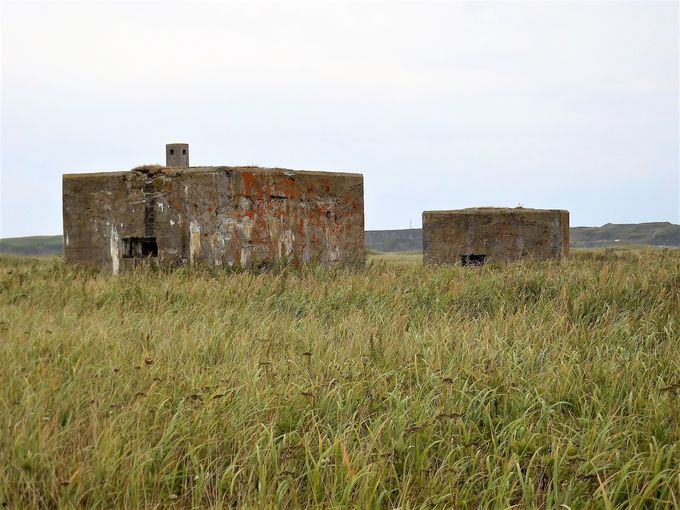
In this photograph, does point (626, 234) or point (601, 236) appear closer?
point (626, 234)

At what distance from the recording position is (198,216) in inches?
321

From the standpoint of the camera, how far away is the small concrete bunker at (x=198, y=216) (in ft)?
26.8

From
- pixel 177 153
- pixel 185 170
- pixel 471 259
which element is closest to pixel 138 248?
pixel 185 170

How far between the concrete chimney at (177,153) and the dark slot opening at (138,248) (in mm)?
4365

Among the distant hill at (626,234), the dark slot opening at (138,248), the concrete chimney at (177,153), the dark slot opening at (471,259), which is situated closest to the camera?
the dark slot opening at (138,248)

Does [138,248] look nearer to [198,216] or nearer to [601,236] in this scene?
[198,216]

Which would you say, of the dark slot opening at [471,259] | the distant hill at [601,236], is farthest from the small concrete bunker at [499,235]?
the distant hill at [601,236]

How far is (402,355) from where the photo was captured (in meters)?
3.70

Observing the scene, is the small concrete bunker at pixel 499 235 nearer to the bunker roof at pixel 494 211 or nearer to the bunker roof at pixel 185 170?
the bunker roof at pixel 494 211

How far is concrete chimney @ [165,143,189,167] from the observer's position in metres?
12.8

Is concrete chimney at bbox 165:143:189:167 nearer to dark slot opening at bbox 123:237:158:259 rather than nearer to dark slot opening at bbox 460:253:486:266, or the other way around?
dark slot opening at bbox 123:237:158:259

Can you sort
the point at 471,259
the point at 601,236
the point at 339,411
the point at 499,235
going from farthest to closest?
the point at 601,236 < the point at 471,259 < the point at 499,235 < the point at 339,411

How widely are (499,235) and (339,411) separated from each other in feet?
30.1

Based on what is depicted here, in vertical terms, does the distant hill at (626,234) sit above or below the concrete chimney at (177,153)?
below
